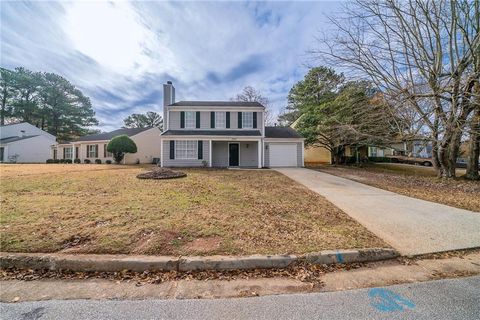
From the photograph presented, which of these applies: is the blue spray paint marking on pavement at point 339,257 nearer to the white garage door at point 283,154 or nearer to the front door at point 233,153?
the white garage door at point 283,154

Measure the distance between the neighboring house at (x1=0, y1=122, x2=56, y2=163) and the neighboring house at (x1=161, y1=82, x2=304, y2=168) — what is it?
21763mm

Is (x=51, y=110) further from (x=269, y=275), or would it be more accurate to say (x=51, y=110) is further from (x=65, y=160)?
(x=269, y=275)

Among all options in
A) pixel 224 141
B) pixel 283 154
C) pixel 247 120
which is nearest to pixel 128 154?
pixel 224 141

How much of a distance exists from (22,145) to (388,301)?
3742cm

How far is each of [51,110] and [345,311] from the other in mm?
46997

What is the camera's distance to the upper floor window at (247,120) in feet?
58.1

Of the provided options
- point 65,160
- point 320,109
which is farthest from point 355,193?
point 65,160

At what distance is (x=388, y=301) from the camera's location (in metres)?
2.35

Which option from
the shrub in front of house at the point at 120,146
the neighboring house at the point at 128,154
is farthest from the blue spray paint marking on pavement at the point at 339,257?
the neighboring house at the point at 128,154

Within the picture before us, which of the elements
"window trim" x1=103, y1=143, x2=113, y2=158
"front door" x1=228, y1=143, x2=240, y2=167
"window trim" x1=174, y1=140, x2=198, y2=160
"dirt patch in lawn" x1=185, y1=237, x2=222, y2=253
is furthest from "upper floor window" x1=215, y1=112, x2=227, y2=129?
"dirt patch in lawn" x1=185, y1=237, x2=222, y2=253

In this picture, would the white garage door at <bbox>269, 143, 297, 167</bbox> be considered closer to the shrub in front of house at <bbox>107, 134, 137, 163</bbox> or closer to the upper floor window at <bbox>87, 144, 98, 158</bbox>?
the shrub in front of house at <bbox>107, 134, 137, 163</bbox>

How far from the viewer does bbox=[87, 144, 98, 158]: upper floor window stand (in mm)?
24312

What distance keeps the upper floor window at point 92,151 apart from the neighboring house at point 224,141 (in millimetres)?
12127

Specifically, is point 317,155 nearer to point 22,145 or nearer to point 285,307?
point 285,307
